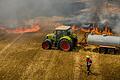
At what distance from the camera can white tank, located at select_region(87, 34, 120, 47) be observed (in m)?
24.8

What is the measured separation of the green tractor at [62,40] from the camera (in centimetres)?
2602

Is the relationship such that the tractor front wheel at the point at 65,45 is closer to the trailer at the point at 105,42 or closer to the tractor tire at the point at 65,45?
the tractor tire at the point at 65,45

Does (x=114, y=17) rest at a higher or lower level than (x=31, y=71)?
higher

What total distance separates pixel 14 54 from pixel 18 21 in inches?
535

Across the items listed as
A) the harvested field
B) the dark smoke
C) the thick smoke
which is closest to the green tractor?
the harvested field

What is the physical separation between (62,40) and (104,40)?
4.00m

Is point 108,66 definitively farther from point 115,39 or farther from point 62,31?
point 62,31

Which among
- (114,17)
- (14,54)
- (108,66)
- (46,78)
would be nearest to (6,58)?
(14,54)

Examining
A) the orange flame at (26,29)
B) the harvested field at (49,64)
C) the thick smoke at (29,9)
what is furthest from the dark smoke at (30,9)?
the harvested field at (49,64)

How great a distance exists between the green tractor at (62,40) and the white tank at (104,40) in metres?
1.80

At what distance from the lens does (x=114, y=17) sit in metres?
35.7

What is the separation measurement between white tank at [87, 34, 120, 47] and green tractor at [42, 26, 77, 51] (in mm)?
1797

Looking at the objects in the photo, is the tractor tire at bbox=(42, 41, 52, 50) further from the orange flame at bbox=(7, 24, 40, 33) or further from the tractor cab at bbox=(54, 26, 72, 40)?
the orange flame at bbox=(7, 24, 40, 33)

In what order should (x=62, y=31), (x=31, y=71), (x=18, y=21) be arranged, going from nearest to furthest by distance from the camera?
(x=31, y=71), (x=62, y=31), (x=18, y=21)
